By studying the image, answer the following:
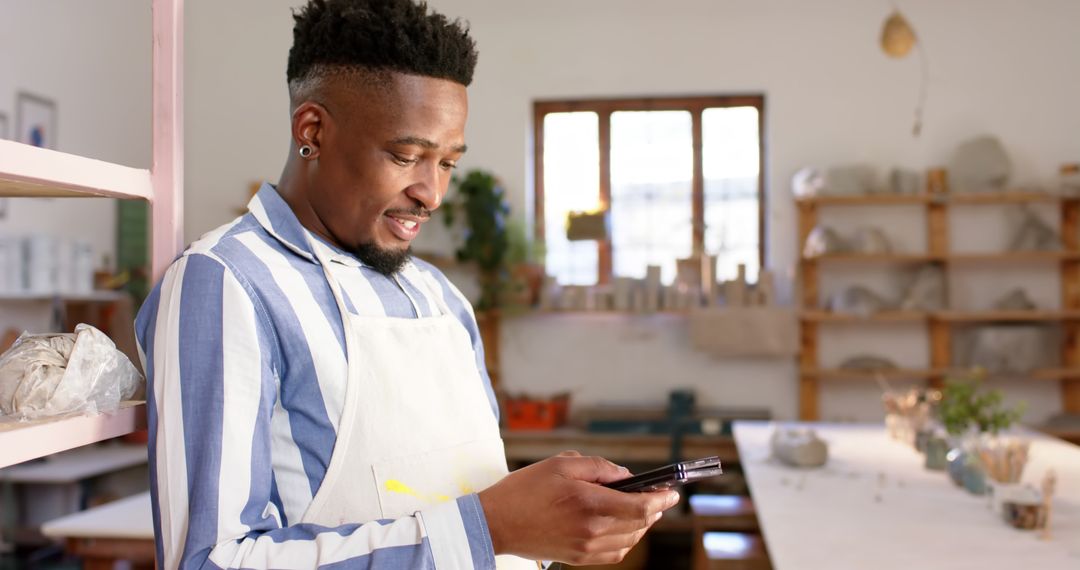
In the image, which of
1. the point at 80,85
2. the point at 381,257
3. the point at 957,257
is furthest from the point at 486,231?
the point at 381,257

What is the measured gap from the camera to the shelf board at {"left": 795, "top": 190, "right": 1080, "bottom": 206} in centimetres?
541

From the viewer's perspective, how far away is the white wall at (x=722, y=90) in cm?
566

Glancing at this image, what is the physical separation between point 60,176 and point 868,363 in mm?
5215

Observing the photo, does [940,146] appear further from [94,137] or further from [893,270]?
[94,137]

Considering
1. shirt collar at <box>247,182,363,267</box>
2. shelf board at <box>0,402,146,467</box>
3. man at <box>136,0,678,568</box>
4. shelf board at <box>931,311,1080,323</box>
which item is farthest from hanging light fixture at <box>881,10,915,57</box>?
shelf board at <box>0,402,146,467</box>

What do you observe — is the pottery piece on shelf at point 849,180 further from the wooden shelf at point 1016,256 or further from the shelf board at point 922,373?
the shelf board at point 922,373

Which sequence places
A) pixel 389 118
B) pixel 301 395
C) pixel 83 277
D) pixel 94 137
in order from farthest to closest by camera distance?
1. pixel 94 137
2. pixel 83 277
3. pixel 389 118
4. pixel 301 395

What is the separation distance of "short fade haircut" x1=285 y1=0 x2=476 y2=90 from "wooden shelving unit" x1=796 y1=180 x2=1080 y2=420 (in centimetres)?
456

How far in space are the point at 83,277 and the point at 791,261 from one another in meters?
4.14

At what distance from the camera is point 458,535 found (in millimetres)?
1037

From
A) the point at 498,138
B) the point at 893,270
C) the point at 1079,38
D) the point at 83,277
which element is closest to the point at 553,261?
the point at 498,138

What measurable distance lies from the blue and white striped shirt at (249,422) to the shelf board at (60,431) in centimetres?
7

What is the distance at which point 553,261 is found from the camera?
610cm

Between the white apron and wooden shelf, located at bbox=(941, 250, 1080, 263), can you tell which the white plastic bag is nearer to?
the white apron
